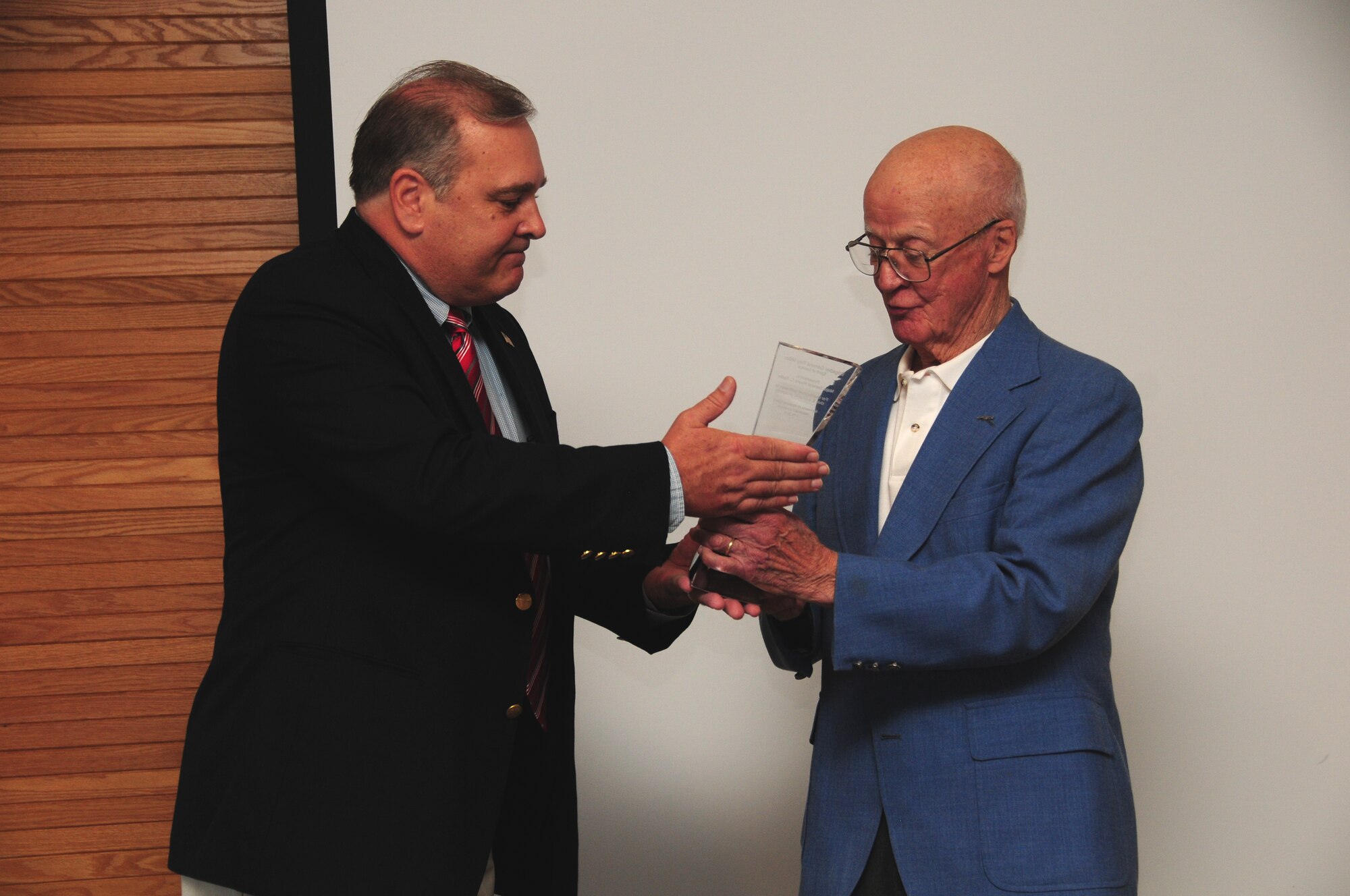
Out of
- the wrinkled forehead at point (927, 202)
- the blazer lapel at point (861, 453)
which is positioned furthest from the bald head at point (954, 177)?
the blazer lapel at point (861, 453)

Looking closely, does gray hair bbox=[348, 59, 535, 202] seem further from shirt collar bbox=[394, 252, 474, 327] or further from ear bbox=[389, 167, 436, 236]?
shirt collar bbox=[394, 252, 474, 327]

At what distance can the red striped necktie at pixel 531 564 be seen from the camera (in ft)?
6.16

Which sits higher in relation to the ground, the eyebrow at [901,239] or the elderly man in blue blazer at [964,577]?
the eyebrow at [901,239]

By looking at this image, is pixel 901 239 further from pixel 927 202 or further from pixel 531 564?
pixel 531 564

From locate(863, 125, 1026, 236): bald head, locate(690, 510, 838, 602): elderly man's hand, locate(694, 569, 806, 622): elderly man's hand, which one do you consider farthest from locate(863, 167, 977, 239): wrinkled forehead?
locate(694, 569, 806, 622): elderly man's hand

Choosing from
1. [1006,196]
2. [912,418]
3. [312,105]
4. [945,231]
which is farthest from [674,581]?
[312,105]

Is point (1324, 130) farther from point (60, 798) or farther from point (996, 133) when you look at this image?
point (60, 798)

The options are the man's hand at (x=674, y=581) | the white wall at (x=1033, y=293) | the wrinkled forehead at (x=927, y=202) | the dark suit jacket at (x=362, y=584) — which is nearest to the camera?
the dark suit jacket at (x=362, y=584)

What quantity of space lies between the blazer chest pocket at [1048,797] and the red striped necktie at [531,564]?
71 cm

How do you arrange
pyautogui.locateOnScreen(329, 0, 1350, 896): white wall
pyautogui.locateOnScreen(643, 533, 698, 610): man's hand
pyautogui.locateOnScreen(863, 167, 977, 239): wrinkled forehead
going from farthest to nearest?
pyautogui.locateOnScreen(329, 0, 1350, 896): white wall < pyautogui.locateOnScreen(643, 533, 698, 610): man's hand < pyautogui.locateOnScreen(863, 167, 977, 239): wrinkled forehead

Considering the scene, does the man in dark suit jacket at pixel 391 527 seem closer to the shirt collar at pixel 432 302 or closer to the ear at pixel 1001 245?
the shirt collar at pixel 432 302

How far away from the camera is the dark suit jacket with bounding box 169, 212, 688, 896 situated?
5.14 feet

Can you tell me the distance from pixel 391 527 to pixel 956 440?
847mm

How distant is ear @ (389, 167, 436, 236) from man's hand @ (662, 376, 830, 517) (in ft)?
1.72
